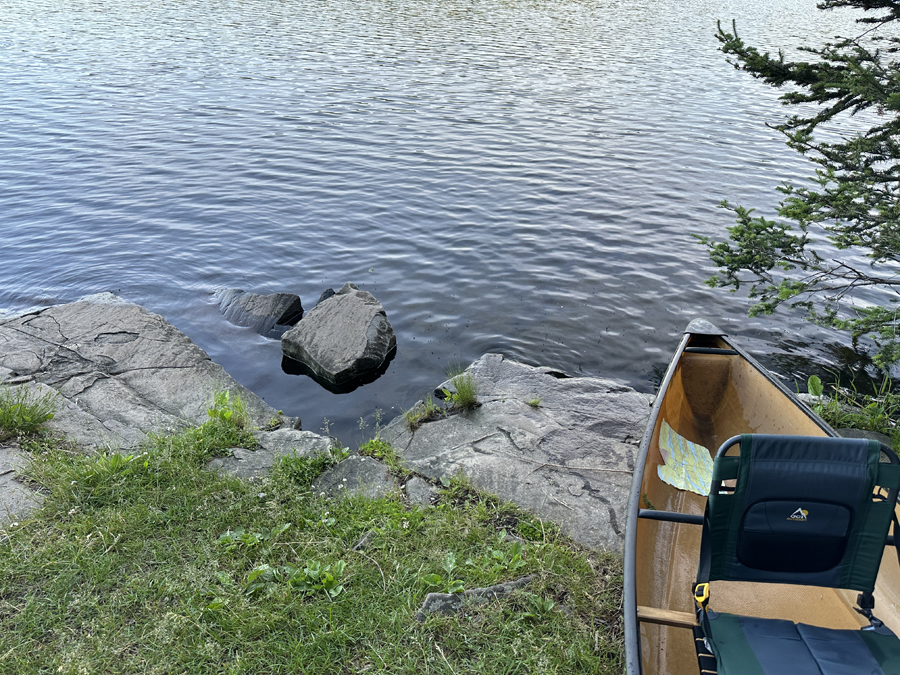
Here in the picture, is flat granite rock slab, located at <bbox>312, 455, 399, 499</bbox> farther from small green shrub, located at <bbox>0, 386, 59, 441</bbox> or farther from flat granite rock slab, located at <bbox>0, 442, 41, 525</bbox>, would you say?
small green shrub, located at <bbox>0, 386, 59, 441</bbox>

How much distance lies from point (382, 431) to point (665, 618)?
12.2 ft

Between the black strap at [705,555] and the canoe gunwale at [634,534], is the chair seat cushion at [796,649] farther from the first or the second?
the canoe gunwale at [634,534]

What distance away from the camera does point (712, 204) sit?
41.8 ft

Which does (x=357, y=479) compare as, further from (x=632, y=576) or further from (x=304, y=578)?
(x=632, y=576)

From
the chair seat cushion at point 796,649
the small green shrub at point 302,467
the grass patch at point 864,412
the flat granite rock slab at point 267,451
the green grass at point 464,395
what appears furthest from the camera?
the green grass at point 464,395

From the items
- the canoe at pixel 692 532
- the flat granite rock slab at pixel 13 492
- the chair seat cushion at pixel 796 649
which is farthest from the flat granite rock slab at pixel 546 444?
the flat granite rock slab at pixel 13 492

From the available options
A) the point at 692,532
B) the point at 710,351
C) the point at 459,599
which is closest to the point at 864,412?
the point at 710,351

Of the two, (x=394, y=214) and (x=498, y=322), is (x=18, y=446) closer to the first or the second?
(x=498, y=322)

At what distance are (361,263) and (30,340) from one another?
16.1 feet

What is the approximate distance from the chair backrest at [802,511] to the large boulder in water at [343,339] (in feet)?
16.3

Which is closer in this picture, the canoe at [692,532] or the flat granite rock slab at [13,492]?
the canoe at [692,532]

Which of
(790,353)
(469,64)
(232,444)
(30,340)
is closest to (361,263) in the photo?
(30,340)

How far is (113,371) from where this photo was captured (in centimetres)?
698

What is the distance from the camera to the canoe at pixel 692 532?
11.5 feet
